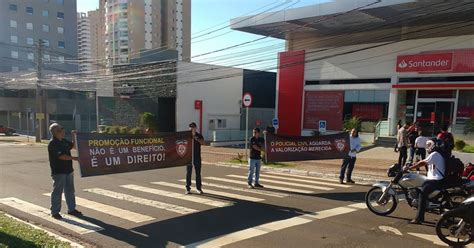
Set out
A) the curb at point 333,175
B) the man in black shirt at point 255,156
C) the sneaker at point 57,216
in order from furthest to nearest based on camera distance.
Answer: the curb at point 333,175
the man in black shirt at point 255,156
the sneaker at point 57,216

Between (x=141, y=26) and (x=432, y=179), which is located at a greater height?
(x=141, y=26)

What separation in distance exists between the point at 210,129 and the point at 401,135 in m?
19.9

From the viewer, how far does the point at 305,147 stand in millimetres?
13312

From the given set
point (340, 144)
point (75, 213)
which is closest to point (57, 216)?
point (75, 213)

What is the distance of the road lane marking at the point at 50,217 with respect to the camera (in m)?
6.84

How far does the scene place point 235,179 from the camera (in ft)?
42.2

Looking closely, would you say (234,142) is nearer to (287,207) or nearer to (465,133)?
(465,133)

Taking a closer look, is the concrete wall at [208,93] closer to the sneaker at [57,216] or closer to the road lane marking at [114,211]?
the road lane marking at [114,211]

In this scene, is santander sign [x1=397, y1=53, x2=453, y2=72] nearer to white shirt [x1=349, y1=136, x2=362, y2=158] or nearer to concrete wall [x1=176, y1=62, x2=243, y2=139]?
white shirt [x1=349, y1=136, x2=362, y2=158]

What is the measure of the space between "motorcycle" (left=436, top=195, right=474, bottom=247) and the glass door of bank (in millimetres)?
18840

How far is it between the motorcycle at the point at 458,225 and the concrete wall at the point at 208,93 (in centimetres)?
2567

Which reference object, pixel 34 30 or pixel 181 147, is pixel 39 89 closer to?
pixel 181 147

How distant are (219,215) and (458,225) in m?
4.11

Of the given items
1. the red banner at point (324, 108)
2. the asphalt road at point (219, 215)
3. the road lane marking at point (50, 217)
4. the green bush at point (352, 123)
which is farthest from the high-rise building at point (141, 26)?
the road lane marking at point (50, 217)
